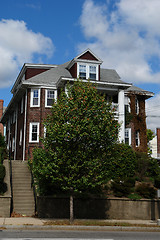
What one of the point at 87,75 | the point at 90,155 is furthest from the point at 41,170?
the point at 87,75

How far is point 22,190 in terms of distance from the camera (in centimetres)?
1830

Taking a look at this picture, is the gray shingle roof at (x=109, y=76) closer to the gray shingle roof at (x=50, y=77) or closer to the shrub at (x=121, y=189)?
the gray shingle roof at (x=50, y=77)

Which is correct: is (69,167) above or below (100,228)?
above

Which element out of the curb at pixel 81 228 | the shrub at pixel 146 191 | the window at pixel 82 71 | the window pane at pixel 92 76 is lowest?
the curb at pixel 81 228

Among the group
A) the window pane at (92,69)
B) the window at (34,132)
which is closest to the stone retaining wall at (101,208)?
the window at (34,132)

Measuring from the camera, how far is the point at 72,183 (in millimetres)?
14352

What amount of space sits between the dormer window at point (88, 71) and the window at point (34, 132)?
599 centimetres

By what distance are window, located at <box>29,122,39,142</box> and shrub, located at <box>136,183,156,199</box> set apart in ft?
35.7

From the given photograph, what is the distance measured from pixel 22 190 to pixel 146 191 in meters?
7.74

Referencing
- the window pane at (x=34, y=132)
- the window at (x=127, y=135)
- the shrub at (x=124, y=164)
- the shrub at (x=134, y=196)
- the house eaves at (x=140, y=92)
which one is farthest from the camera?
the house eaves at (x=140, y=92)

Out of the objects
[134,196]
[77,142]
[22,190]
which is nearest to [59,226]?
[77,142]

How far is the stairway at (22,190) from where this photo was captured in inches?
651

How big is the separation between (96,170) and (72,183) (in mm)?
1348

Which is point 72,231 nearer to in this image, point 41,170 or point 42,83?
point 41,170
